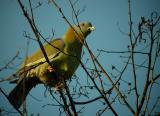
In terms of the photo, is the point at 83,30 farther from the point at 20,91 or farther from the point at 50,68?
the point at 20,91

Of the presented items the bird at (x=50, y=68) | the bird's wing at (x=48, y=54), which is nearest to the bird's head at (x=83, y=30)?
the bird at (x=50, y=68)

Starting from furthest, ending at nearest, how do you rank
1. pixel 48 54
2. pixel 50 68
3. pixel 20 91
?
pixel 48 54 → pixel 20 91 → pixel 50 68

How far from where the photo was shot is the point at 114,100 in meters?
2.88

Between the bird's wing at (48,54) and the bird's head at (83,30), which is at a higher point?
the bird's head at (83,30)

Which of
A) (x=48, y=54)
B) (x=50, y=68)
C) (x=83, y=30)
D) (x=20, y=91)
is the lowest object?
(x=20, y=91)

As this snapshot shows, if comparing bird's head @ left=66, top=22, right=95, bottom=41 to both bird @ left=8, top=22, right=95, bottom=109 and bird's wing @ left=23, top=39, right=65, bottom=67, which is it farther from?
bird's wing @ left=23, top=39, right=65, bottom=67

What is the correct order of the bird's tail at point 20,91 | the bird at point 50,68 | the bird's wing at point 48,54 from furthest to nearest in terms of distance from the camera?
the bird's wing at point 48,54 < the bird at point 50,68 < the bird's tail at point 20,91

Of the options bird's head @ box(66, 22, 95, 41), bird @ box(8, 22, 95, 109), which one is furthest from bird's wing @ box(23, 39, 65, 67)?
bird's head @ box(66, 22, 95, 41)

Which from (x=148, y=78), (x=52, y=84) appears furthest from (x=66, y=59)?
(x=148, y=78)

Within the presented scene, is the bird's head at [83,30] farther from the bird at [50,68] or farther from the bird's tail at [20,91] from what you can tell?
the bird's tail at [20,91]

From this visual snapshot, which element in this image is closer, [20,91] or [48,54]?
[20,91]

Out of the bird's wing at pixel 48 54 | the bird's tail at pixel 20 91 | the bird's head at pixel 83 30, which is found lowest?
the bird's tail at pixel 20 91

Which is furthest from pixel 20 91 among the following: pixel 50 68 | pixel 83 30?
pixel 83 30

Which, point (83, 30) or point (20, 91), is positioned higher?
point (83, 30)
